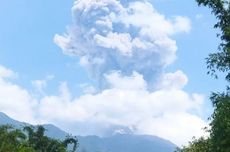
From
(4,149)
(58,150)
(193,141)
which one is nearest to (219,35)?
(4,149)

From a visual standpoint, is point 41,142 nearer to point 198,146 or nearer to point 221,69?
point 198,146

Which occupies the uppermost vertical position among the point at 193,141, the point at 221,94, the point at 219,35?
the point at 193,141

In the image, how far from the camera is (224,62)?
28.9 m

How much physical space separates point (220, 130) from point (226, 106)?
1746 millimetres

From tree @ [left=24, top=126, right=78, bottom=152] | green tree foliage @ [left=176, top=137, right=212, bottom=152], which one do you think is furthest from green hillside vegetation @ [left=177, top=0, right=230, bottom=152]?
tree @ [left=24, top=126, right=78, bottom=152]

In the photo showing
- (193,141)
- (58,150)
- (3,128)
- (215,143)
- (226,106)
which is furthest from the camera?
(58,150)

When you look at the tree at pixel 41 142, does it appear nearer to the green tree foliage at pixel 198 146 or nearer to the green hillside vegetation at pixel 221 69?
the green tree foliage at pixel 198 146

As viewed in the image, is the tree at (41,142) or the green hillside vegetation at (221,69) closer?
the green hillside vegetation at (221,69)

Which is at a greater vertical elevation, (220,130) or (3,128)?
→ (3,128)

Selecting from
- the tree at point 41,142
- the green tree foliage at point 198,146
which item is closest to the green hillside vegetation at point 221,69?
the green tree foliage at point 198,146

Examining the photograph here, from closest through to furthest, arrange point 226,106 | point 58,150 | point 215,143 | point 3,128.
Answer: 1. point 226,106
2. point 215,143
3. point 3,128
4. point 58,150

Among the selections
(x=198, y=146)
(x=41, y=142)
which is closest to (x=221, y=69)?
(x=198, y=146)

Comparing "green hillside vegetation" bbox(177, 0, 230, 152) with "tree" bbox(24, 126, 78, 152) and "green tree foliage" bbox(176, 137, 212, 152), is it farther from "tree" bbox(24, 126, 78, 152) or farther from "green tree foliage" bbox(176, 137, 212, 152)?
"tree" bbox(24, 126, 78, 152)

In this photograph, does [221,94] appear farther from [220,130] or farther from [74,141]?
[74,141]
